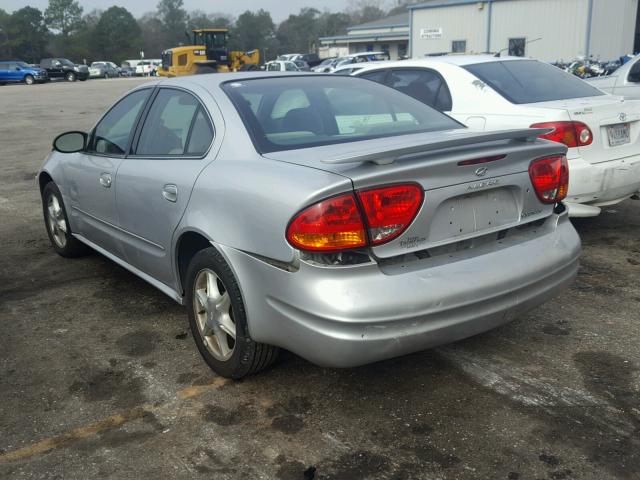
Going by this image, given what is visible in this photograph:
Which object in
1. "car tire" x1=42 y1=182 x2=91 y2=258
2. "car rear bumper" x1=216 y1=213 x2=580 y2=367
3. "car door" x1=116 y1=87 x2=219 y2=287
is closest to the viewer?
"car rear bumper" x1=216 y1=213 x2=580 y2=367

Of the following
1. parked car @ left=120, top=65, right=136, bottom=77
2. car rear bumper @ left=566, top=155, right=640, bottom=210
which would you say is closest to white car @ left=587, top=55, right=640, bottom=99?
car rear bumper @ left=566, top=155, right=640, bottom=210

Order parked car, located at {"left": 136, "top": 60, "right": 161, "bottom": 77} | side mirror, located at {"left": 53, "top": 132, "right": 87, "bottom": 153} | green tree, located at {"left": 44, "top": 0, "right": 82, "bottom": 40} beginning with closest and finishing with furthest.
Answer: side mirror, located at {"left": 53, "top": 132, "right": 87, "bottom": 153}
parked car, located at {"left": 136, "top": 60, "right": 161, "bottom": 77}
green tree, located at {"left": 44, "top": 0, "right": 82, "bottom": 40}

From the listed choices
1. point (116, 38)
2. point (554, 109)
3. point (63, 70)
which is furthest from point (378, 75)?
point (116, 38)

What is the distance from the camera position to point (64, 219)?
5.45m

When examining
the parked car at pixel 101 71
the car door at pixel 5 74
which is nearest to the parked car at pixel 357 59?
the car door at pixel 5 74

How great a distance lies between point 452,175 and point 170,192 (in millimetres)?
1532

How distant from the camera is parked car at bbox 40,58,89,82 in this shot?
50719mm

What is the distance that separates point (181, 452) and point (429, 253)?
1.35 metres

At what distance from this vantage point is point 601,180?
537 cm

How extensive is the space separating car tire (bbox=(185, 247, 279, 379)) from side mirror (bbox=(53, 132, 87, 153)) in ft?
6.27

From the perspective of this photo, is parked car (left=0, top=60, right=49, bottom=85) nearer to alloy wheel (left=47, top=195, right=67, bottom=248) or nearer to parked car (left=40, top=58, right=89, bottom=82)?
parked car (left=40, top=58, right=89, bottom=82)

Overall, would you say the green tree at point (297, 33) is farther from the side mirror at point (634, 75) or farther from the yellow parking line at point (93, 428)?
the yellow parking line at point (93, 428)

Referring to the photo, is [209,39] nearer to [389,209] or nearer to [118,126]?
[118,126]

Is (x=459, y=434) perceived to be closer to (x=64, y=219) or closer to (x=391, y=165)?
(x=391, y=165)
